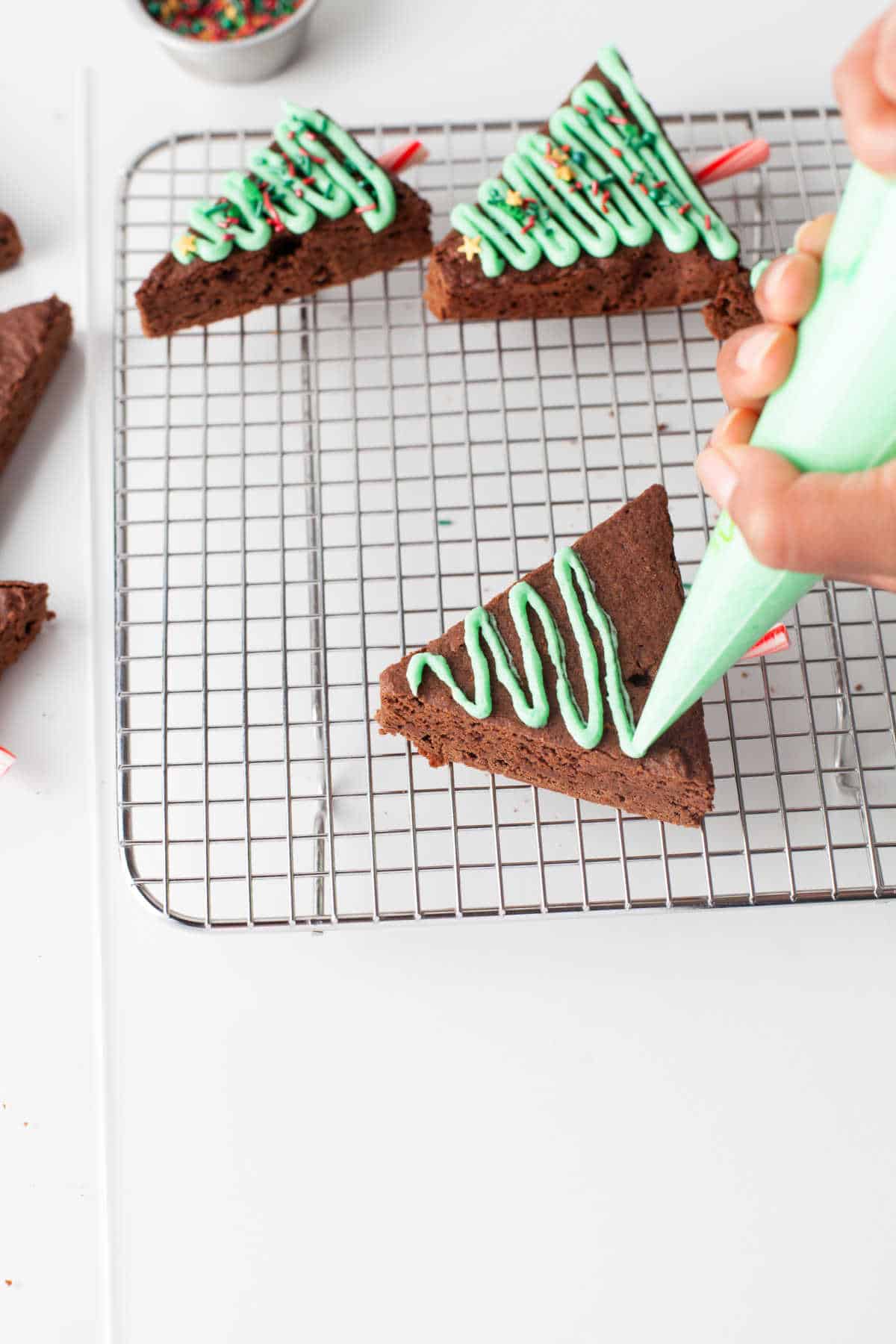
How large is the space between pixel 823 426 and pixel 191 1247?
164 centimetres

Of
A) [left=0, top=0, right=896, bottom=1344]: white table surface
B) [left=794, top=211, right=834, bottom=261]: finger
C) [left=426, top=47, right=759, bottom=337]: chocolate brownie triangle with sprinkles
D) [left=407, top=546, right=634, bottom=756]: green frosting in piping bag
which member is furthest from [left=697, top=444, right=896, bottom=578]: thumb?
[left=426, top=47, right=759, bottom=337]: chocolate brownie triangle with sprinkles

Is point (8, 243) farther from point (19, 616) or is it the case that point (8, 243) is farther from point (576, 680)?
point (576, 680)

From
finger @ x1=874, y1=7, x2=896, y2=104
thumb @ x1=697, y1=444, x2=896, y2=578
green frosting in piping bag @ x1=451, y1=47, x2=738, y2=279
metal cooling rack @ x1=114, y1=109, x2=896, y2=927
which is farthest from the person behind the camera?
green frosting in piping bag @ x1=451, y1=47, x2=738, y2=279

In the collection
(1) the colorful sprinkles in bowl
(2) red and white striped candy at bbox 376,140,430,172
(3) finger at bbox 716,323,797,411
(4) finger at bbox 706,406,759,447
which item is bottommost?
(4) finger at bbox 706,406,759,447

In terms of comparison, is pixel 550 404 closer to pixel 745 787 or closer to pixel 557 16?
pixel 745 787

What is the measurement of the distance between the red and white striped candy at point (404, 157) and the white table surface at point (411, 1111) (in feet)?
3.13

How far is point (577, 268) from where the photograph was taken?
91.2 inches

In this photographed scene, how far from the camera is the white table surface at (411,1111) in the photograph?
195 cm

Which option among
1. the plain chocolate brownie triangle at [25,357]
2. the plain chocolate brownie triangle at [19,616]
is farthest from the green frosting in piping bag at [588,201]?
the plain chocolate brownie triangle at [19,616]

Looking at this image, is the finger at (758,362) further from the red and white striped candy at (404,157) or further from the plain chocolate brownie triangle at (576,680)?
the red and white striped candy at (404,157)

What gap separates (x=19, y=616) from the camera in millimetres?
2215

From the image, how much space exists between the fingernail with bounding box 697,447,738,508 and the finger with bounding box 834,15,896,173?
1.31 ft

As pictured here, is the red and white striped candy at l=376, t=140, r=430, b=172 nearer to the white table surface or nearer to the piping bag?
the white table surface

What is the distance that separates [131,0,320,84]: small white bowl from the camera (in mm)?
2516
